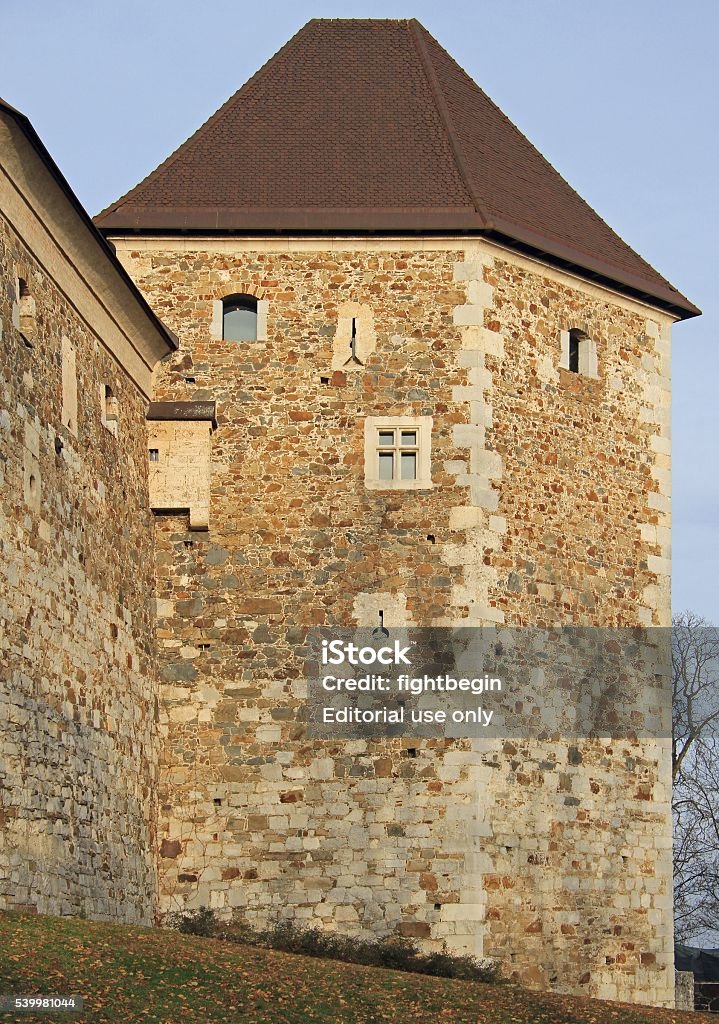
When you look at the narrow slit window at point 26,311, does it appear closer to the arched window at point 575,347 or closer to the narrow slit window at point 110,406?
the narrow slit window at point 110,406

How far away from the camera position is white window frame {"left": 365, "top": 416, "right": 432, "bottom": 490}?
2531cm

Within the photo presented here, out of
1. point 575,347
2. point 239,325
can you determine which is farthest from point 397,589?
point 575,347

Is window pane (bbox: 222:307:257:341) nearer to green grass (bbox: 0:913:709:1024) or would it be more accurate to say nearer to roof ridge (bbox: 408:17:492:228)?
roof ridge (bbox: 408:17:492:228)

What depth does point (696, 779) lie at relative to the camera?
51.7 metres

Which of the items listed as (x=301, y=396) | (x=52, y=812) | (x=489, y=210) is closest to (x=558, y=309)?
(x=489, y=210)

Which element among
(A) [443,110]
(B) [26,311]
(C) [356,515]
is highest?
(A) [443,110]

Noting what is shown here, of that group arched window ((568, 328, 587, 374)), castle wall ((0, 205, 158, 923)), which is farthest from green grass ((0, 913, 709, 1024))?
arched window ((568, 328, 587, 374))

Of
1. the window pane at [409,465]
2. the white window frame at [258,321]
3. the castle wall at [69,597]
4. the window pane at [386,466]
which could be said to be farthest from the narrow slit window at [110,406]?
the window pane at [409,465]

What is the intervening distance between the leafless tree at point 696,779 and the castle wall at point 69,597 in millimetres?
23440

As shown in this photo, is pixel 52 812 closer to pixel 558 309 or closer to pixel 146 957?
pixel 146 957

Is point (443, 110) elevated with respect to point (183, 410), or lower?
elevated

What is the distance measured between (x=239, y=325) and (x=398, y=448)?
252 centimetres

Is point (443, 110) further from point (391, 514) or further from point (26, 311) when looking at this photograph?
point (26, 311)

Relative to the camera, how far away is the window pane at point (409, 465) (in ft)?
83.2
